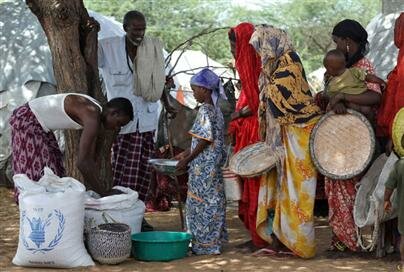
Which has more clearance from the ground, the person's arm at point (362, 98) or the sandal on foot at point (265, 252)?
the person's arm at point (362, 98)

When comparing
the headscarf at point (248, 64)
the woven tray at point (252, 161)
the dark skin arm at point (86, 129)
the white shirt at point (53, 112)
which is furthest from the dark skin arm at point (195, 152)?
the white shirt at point (53, 112)

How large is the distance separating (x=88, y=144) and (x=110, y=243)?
725mm

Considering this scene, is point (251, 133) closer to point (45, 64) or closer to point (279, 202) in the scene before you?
point (279, 202)

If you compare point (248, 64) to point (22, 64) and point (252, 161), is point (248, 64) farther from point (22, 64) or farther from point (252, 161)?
point (22, 64)

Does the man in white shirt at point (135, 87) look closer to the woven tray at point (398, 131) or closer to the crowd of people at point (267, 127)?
the crowd of people at point (267, 127)

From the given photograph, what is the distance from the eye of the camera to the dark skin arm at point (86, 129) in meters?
5.72

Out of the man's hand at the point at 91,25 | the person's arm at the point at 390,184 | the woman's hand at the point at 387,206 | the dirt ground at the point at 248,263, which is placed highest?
the man's hand at the point at 91,25

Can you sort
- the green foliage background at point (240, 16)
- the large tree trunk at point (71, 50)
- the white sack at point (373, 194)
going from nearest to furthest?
the white sack at point (373, 194) → the large tree trunk at point (71, 50) → the green foliage background at point (240, 16)

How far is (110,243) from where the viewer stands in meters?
5.64

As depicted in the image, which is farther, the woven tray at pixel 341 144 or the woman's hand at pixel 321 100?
Answer: the woman's hand at pixel 321 100

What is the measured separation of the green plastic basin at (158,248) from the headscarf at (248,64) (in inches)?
46.7

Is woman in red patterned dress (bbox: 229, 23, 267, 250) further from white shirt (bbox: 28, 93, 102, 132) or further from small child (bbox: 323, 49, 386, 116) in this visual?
white shirt (bbox: 28, 93, 102, 132)

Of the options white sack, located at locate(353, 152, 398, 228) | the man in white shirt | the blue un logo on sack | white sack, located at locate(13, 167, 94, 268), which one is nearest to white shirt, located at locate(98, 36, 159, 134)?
the man in white shirt

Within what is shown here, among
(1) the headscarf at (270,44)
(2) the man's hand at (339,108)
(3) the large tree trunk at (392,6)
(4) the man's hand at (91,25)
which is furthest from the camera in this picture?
(3) the large tree trunk at (392,6)
